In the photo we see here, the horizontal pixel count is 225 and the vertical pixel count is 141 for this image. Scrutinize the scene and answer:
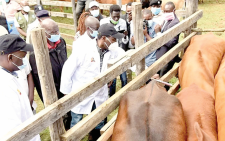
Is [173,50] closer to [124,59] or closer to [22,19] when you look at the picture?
[124,59]

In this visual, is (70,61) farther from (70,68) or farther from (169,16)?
(169,16)

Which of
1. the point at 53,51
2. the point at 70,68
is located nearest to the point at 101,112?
the point at 70,68

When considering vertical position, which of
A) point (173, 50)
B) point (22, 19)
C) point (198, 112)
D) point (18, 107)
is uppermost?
point (22, 19)

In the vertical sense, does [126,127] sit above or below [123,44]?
below

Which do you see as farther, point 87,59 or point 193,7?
point 193,7

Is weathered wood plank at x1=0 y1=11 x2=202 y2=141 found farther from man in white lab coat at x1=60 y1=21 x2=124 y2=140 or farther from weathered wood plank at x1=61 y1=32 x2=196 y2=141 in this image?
man in white lab coat at x1=60 y1=21 x2=124 y2=140

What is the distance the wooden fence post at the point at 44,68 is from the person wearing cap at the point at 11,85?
0.38 m

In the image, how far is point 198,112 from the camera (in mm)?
2531

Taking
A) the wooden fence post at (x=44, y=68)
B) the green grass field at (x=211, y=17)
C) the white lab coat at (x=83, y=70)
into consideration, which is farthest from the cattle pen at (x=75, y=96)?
the green grass field at (x=211, y=17)

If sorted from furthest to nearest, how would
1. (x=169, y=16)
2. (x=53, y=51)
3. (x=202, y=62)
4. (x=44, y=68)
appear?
(x=169, y=16) < (x=53, y=51) < (x=202, y=62) < (x=44, y=68)

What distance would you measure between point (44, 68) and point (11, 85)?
0.62 meters

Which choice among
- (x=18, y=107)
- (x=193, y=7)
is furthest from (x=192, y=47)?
(x=18, y=107)

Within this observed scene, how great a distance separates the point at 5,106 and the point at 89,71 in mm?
1359

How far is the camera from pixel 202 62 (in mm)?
3457
